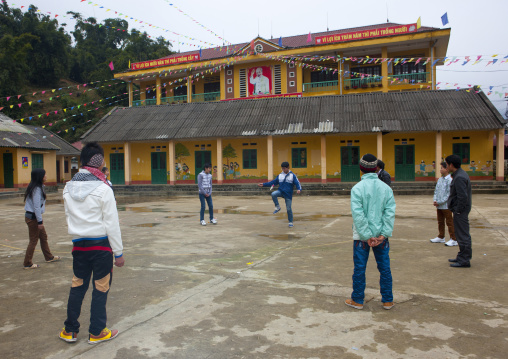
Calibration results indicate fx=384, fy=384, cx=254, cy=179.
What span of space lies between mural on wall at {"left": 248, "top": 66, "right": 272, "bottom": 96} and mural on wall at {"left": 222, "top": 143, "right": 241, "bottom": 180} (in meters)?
6.47

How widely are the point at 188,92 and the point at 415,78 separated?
16.5 m

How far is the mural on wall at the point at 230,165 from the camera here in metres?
24.2

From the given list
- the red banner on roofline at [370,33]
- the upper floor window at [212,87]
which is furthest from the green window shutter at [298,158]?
the upper floor window at [212,87]

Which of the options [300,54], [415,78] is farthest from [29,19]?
[415,78]

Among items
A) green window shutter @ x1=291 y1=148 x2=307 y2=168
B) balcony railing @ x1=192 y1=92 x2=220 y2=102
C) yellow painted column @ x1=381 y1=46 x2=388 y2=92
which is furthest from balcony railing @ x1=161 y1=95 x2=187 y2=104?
yellow painted column @ x1=381 y1=46 x2=388 y2=92

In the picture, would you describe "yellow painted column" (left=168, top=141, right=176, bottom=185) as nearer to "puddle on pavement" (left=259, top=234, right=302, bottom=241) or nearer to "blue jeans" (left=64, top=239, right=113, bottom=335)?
"puddle on pavement" (left=259, top=234, right=302, bottom=241)

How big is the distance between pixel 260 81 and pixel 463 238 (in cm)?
2428

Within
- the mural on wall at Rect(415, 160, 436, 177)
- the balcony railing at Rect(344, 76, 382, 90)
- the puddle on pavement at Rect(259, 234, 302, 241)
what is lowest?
the puddle on pavement at Rect(259, 234, 302, 241)

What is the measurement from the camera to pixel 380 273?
4.12 m

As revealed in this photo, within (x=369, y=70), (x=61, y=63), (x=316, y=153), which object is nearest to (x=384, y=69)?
(x=369, y=70)

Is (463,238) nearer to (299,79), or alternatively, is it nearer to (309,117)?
(309,117)

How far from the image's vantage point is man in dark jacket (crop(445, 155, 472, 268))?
574 centimetres

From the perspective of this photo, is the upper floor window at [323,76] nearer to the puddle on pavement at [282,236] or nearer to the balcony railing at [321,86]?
the balcony railing at [321,86]

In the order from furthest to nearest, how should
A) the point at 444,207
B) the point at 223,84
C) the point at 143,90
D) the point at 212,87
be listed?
the point at 143,90
the point at 212,87
the point at 223,84
the point at 444,207
